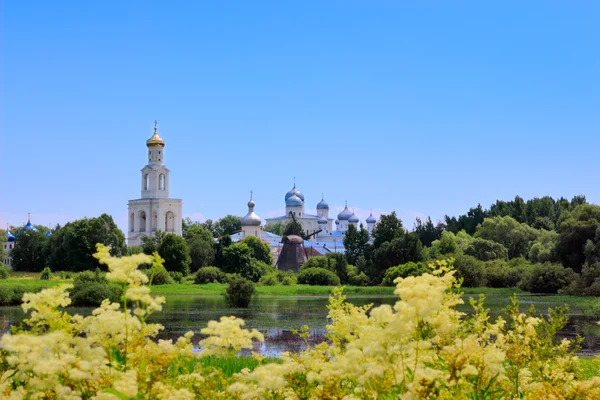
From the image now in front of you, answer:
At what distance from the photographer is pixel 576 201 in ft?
318

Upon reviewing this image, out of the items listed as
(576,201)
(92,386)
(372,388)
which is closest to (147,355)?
(92,386)

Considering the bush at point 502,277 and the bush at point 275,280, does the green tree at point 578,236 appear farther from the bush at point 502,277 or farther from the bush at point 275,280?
the bush at point 275,280

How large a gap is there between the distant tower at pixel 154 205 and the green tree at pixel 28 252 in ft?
64.7

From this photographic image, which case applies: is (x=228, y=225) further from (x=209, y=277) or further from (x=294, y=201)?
(x=209, y=277)

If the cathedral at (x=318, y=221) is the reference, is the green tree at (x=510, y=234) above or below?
below

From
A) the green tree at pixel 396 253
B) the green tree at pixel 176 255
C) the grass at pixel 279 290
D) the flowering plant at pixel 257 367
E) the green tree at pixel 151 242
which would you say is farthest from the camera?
the green tree at pixel 151 242

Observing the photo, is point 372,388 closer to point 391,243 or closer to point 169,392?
point 169,392

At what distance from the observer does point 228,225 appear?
135750 millimetres

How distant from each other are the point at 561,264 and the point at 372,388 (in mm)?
40107

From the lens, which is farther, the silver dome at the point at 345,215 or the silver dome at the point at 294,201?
the silver dome at the point at 345,215

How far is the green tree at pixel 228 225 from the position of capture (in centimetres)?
13500

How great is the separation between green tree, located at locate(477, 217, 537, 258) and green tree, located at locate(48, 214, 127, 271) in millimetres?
33092

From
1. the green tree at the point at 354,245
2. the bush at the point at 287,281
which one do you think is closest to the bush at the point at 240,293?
the bush at the point at 287,281

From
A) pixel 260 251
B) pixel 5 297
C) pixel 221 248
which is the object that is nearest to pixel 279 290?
pixel 5 297
